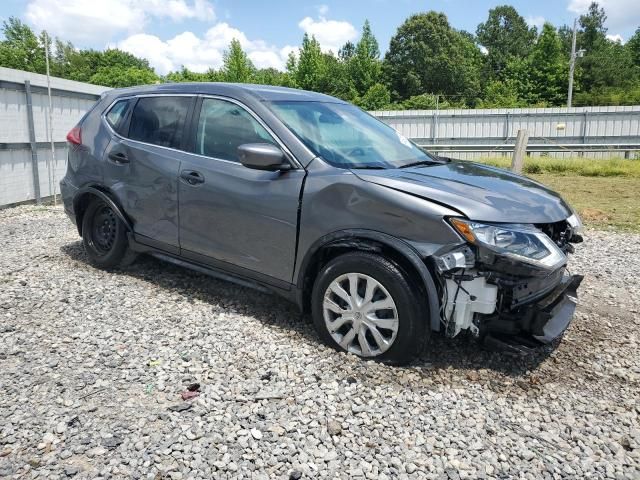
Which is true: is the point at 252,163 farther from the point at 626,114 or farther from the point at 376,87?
the point at 376,87

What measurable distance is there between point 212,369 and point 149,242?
5.80ft

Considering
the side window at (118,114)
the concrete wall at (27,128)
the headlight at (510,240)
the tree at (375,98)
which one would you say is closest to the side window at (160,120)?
the side window at (118,114)

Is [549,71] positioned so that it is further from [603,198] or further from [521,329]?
[521,329]

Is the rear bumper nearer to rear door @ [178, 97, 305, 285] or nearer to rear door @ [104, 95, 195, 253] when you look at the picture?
rear door @ [178, 97, 305, 285]

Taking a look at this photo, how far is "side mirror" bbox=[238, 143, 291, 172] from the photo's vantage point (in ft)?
12.0

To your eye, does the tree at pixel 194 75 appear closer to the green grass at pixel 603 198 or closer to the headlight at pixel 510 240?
the green grass at pixel 603 198

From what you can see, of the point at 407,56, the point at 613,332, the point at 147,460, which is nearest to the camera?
the point at 147,460

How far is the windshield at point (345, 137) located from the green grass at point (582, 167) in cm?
1341

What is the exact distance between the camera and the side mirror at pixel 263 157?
12.0 feet

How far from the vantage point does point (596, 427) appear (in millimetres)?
2902

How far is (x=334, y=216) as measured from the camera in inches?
139

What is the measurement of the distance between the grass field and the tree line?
25.0 metres

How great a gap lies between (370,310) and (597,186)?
12.8m

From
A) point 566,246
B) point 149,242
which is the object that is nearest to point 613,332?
point 566,246
